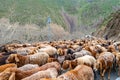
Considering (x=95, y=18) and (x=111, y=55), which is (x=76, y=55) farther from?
(x=95, y=18)

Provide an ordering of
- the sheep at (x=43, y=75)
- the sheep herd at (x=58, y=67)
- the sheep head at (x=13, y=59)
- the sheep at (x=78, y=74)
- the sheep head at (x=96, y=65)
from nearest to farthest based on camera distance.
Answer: the sheep at (x=78, y=74) < the sheep at (x=43, y=75) < the sheep herd at (x=58, y=67) < the sheep head at (x=96, y=65) < the sheep head at (x=13, y=59)

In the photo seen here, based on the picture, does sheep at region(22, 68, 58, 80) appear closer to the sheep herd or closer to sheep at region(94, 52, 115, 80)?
the sheep herd

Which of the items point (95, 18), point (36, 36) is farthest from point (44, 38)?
point (95, 18)

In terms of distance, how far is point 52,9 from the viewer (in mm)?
113125

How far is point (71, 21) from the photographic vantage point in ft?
387

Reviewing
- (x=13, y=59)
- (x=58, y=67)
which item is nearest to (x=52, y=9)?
(x=13, y=59)

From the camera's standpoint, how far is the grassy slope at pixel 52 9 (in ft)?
297

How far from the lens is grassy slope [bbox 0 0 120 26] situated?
90.4 metres

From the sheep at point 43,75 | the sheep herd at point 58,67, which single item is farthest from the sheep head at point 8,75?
the sheep at point 43,75

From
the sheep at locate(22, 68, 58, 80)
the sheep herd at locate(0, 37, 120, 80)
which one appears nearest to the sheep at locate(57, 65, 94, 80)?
the sheep herd at locate(0, 37, 120, 80)

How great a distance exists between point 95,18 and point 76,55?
10387 cm

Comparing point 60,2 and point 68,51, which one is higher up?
point 60,2

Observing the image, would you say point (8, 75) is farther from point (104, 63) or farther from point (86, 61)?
point (104, 63)

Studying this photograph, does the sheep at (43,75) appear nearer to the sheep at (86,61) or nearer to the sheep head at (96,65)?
the sheep at (86,61)
